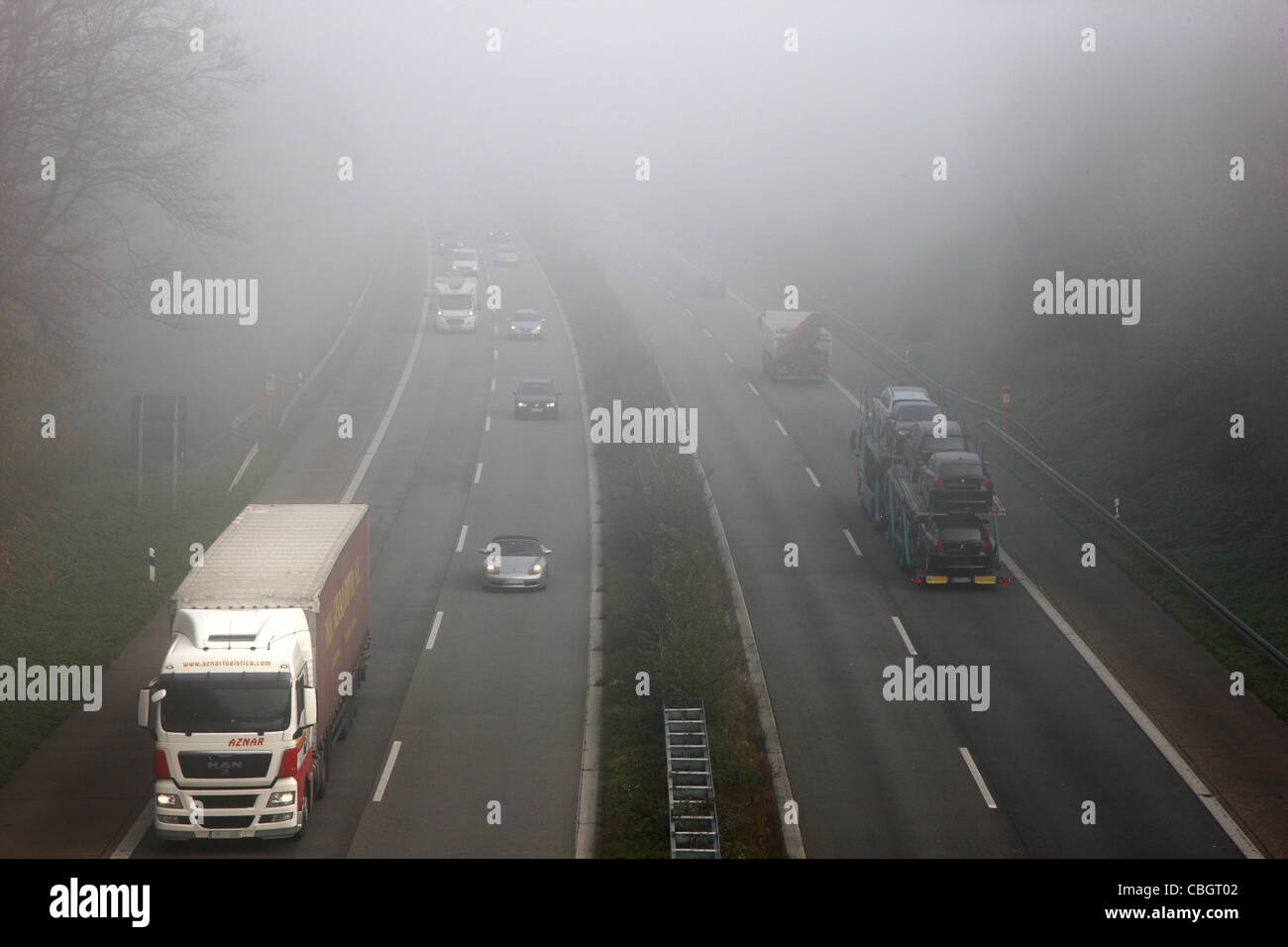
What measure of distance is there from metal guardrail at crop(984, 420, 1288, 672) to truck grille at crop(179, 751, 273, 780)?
62.8ft

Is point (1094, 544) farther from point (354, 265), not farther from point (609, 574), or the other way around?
point (354, 265)

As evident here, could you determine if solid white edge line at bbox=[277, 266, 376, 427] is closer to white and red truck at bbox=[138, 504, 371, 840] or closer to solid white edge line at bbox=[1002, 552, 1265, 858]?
solid white edge line at bbox=[1002, 552, 1265, 858]

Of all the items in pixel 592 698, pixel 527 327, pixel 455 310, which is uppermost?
pixel 455 310

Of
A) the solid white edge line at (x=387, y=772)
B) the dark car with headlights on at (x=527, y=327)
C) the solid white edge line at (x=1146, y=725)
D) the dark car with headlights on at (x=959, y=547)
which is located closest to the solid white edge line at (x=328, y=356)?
the dark car with headlights on at (x=527, y=327)

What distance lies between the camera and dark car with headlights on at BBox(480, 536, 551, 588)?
2991 cm

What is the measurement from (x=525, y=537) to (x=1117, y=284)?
27391 mm

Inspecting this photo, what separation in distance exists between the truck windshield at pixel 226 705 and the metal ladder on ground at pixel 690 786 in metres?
5.59

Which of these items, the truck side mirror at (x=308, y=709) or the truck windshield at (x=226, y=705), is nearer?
the truck windshield at (x=226, y=705)

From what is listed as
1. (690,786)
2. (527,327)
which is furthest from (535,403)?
(690,786)

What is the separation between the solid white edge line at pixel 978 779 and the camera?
19.8 meters

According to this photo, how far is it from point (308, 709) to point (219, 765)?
134 cm

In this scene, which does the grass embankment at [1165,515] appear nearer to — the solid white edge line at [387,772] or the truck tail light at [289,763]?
the solid white edge line at [387,772]

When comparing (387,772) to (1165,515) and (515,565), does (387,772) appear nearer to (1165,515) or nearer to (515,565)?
(515,565)

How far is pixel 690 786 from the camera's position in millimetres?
18875
